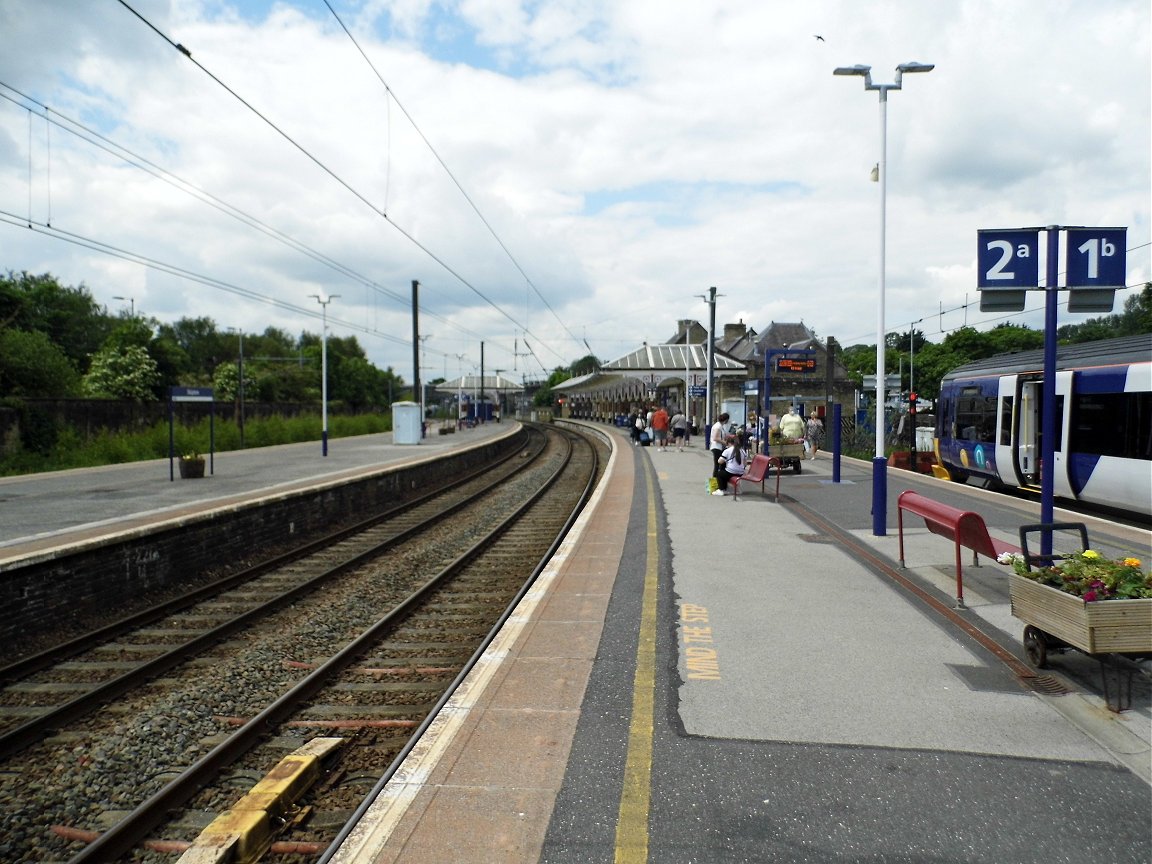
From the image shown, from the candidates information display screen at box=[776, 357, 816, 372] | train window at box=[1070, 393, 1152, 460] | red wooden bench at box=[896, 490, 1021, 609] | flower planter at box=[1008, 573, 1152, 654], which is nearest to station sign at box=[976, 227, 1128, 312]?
red wooden bench at box=[896, 490, 1021, 609]

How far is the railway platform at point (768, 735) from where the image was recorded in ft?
11.3

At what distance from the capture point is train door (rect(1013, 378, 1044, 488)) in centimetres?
1559

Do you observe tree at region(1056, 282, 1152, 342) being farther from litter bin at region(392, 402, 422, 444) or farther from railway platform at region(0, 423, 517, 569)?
railway platform at region(0, 423, 517, 569)

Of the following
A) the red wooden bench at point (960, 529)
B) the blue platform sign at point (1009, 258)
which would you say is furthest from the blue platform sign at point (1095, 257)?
the red wooden bench at point (960, 529)

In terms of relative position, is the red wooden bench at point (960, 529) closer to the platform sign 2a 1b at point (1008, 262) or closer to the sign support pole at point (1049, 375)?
the sign support pole at point (1049, 375)

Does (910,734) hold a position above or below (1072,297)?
below

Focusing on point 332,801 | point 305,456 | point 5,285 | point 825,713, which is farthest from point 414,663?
point 5,285

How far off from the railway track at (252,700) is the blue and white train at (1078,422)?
850cm

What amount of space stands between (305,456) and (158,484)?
10.1m

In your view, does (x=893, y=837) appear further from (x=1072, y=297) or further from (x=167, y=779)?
(x=1072, y=297)

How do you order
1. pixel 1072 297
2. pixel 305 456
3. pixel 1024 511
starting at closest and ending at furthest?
1. pixel 1072 297
2. pixel 1024 511
3. pixel 305 456

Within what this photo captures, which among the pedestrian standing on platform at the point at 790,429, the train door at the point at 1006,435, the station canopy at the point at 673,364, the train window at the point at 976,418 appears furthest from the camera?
the station canopy at the point at 673,364

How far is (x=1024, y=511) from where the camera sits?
41.3 ft

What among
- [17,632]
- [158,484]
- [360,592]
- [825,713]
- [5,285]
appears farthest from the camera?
[5,285]
